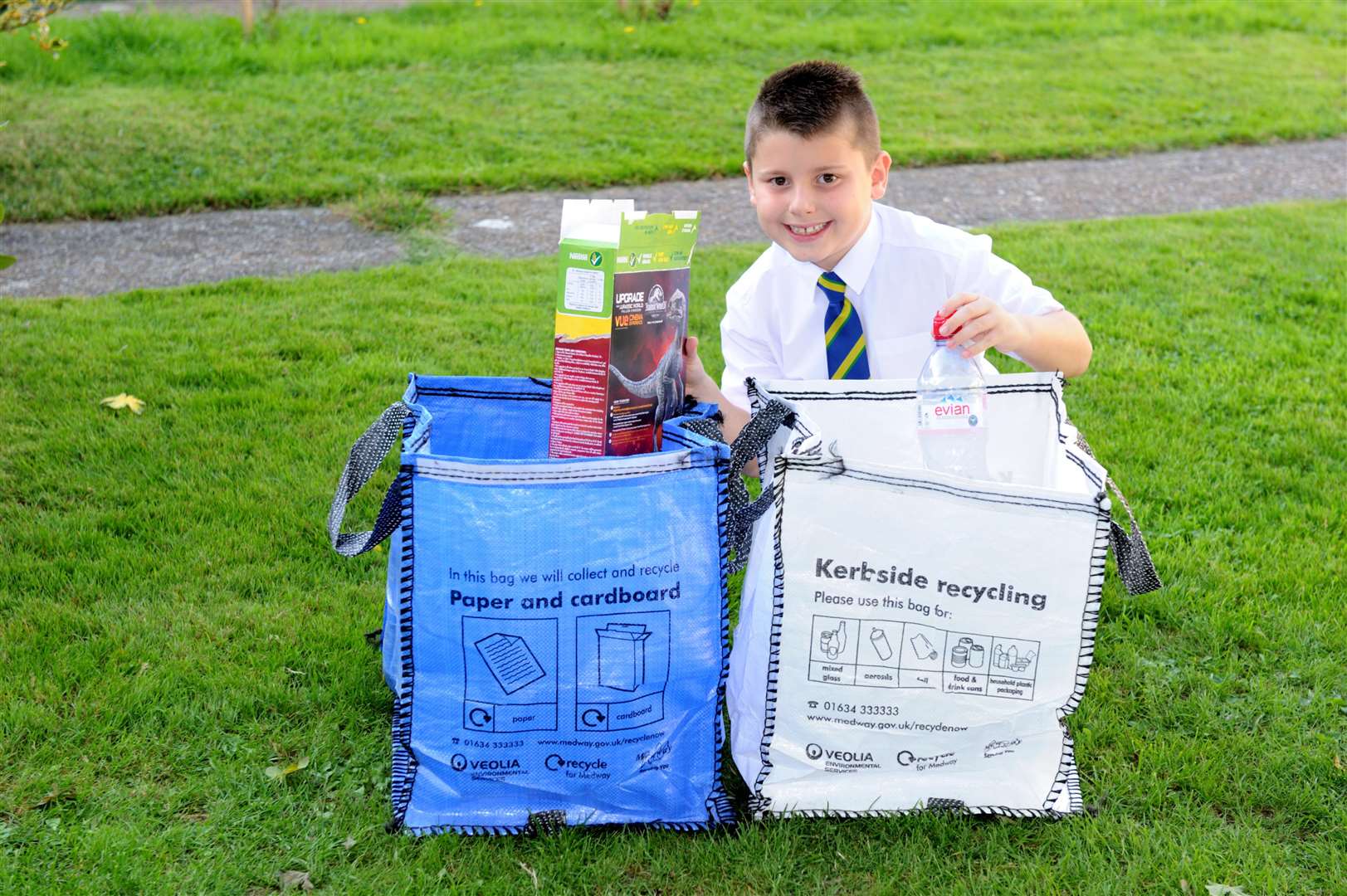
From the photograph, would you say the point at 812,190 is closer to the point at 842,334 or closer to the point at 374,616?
the point at 842,334

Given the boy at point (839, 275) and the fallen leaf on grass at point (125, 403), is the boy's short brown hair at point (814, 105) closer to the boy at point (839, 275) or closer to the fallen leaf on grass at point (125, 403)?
the boy at point (839, 275)

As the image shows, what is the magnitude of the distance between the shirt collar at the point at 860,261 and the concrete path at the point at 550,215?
9.81 feet

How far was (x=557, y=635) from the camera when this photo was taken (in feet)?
7.27

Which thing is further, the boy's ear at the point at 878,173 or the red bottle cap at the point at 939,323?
the boy's ear at the point at 878,173

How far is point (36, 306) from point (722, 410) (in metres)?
3.26

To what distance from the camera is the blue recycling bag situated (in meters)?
2.19

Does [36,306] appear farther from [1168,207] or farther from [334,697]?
[1168,207]

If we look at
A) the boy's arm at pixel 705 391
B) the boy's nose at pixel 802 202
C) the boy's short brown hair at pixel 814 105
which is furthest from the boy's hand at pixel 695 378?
the boy's short brown hair at pixel 814 105

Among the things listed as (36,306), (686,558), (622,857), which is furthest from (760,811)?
(36,306)

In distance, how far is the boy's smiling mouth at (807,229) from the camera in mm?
2586

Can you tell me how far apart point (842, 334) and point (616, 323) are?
690 millimetres

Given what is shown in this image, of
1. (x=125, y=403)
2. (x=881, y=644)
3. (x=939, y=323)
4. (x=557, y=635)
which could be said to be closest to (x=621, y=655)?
(x=557, y=635)

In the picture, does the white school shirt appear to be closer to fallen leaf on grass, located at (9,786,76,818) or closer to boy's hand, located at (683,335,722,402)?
boy's hand, located at (683,335,722,402)

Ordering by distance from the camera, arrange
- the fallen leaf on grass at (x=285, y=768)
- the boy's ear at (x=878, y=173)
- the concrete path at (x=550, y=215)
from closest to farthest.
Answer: the fallen leaf on grass at (x=285, y=768) < the boy's ear at (x=878, y=173) < the concrete path at (x=550, y=215)
